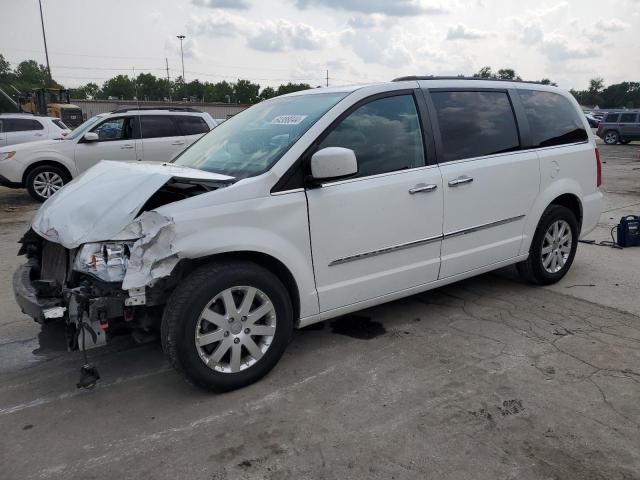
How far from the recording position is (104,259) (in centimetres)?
304

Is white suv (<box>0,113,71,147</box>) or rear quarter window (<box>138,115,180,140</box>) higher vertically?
white suv (<box>0,113,71,147</box>)

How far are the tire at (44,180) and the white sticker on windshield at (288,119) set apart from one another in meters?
8.23

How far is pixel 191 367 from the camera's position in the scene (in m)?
3.04

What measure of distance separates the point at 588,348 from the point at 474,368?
3.06 feet

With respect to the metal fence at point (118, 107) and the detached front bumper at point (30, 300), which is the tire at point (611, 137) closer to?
the detached front bumper at point (30, 300)

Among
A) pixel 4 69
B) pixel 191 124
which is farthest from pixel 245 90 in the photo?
pixel 191 124

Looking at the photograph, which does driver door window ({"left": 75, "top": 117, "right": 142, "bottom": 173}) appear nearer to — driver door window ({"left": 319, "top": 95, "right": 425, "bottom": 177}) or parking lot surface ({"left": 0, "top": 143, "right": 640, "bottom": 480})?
parking lot surface ({"left": 0, "top": 143, "right": 640, "bottom": 480})

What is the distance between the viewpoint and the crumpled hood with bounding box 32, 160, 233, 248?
311cm

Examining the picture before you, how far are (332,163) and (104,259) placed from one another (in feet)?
4.79

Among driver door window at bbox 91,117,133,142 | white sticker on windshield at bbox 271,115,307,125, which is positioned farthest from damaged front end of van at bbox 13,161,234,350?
driver door window at bbox 91,117,133,142

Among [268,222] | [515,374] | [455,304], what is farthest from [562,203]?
[268,222]

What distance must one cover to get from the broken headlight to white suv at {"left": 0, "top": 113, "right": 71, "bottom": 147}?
13.0 m

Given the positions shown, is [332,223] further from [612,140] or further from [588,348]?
[612,140]

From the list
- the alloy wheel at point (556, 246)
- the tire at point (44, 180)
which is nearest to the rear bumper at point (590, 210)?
the alloy wheel at point (556, 246)
